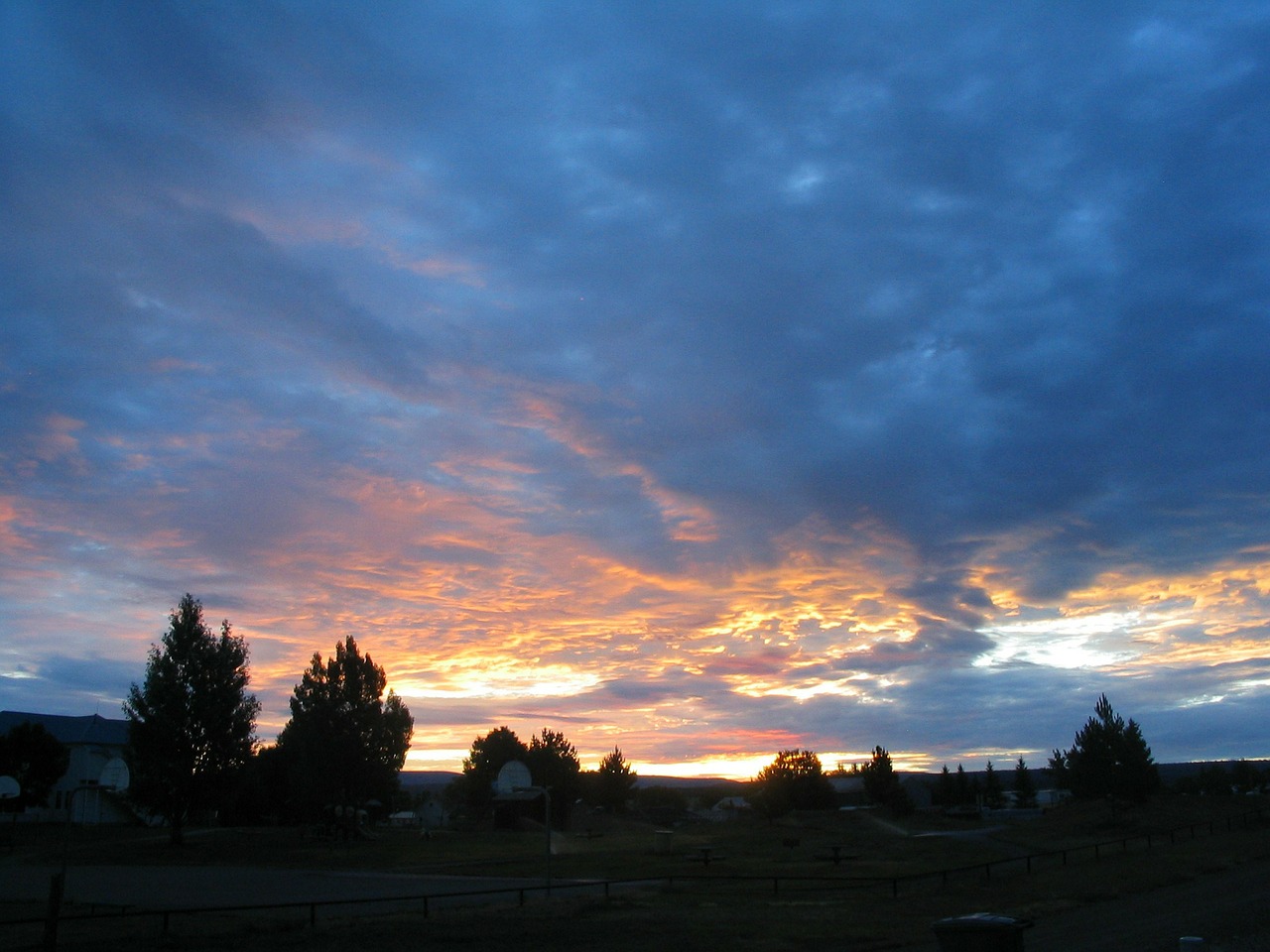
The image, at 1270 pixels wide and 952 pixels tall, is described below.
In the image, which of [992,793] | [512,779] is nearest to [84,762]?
[512,779]

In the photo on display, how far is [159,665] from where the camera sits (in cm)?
5747

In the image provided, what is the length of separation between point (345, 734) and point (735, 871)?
35.0 meters

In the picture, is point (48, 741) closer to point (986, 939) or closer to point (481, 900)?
point (481, 900)

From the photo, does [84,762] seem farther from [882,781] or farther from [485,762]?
[882,781]

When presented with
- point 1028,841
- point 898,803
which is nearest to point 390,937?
point 1028,841

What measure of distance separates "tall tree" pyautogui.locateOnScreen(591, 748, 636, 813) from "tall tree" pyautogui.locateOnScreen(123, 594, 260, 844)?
47.2 m

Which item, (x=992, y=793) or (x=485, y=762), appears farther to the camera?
(x=992, y=793)

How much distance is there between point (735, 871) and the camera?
4047 cm

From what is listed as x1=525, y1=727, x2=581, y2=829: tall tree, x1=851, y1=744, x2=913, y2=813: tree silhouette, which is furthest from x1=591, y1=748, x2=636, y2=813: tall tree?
x1=851, y1=744, x2=913, y2=813: tree silhouette

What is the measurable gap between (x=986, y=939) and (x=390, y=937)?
15.0 meters

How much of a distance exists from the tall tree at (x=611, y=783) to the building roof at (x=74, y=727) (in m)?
46.3

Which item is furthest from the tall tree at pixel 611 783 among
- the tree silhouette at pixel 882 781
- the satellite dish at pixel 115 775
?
the satellite dish at pixel 115 775

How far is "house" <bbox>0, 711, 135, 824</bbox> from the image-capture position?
75.8 metres

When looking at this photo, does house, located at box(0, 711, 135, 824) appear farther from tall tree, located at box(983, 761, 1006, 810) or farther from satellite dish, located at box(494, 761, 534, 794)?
tall tree, located at box(983, 761, 1006, 810)
